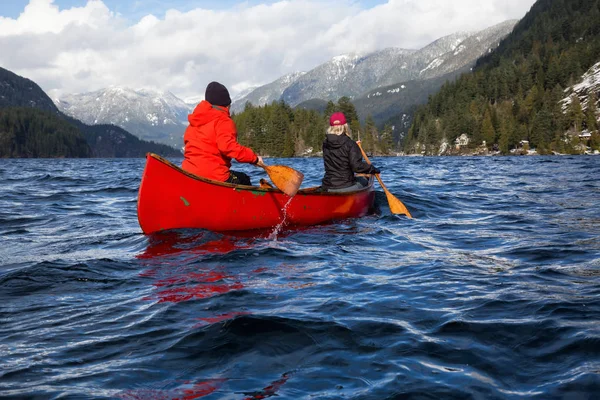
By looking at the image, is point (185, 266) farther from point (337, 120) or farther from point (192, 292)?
point (337, 120)

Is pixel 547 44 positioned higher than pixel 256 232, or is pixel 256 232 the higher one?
pixel 547 44

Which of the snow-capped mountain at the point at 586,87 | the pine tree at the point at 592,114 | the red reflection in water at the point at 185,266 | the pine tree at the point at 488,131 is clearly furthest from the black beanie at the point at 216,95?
the snow-capped mountain at the point at 586,87

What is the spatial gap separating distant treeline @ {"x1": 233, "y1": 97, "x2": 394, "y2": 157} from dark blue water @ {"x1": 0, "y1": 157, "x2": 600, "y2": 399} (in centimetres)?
12078

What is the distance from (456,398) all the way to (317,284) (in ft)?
10.7

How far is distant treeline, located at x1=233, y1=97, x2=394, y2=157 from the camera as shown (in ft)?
435

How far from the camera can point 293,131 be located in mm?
138875

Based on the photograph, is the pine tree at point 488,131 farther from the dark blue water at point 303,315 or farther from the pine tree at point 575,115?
the dark blue water at point 303,315

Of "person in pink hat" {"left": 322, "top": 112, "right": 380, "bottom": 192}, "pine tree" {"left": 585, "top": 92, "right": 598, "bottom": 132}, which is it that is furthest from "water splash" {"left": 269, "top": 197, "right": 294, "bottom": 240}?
"pine tree" {"left": 585, "top": 92, "right": 598, "bottom": 132}

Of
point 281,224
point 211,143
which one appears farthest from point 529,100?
point 211,143

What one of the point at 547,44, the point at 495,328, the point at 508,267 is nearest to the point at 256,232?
the point at 508,267

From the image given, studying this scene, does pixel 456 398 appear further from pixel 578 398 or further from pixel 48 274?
pixel 48 274

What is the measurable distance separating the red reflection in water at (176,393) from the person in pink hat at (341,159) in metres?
9.29

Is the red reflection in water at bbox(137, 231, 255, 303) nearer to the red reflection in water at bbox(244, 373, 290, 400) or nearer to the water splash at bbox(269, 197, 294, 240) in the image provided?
the water splash at bbox(269, 197, 294, 240)

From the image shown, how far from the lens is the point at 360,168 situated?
13.0 meters
